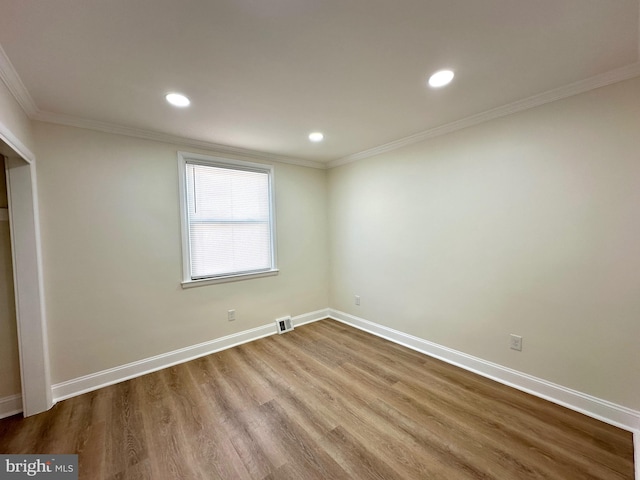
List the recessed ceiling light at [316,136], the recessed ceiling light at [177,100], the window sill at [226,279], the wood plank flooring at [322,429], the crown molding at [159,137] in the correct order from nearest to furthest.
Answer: the wood plank flooring at [322,429], the recessed ceiling light at [177,100], the crown molding at [159,137], the recessed ceiling light at [316,136], the window sill at [226,279]

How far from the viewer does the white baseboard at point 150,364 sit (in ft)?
7.31

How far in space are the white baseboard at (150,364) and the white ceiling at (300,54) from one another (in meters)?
2.28

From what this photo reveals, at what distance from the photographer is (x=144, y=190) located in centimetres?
256

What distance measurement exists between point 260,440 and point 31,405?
6.12ft

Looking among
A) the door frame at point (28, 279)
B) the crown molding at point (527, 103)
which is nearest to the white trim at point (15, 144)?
the door frame at point (28, 279)

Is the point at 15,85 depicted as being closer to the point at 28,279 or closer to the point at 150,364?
the point at 28,279

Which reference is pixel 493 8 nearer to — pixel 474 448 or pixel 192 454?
pixel 474 448

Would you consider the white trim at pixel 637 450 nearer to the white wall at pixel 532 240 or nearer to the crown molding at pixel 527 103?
the white wall at pixel 532 240

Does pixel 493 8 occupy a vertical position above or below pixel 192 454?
above

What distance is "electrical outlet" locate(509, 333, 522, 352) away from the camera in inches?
86.4

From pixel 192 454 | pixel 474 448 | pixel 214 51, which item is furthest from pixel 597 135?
pixel 192 454

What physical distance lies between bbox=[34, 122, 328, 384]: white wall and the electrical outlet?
286 centimetres

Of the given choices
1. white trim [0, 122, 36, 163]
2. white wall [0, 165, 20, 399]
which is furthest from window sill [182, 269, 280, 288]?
white trim [0, 122, 36, 163]

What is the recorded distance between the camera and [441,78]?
1742 millimetres
